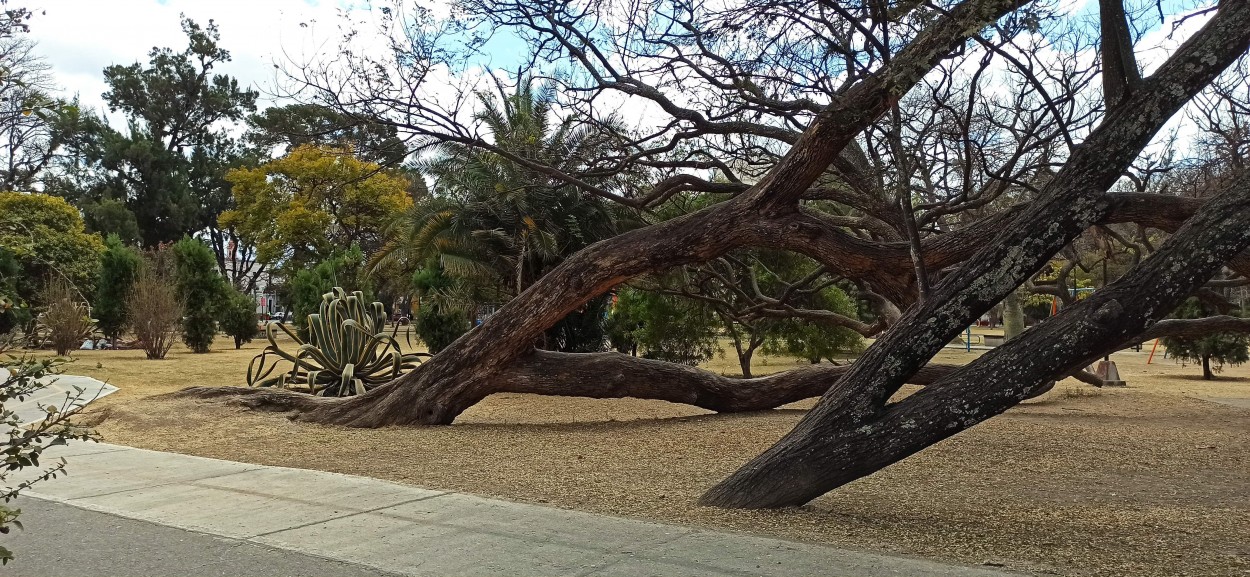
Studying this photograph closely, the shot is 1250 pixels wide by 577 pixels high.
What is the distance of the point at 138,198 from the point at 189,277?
27783 millimetres

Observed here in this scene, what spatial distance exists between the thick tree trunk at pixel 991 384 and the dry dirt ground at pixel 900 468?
0.29 m

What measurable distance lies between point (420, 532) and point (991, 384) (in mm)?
3460

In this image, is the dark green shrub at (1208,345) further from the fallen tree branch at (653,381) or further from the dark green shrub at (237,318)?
the dark green shrub at (237,318)

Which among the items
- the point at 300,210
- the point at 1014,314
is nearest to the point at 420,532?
the point at 1014,314

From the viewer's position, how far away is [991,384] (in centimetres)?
575

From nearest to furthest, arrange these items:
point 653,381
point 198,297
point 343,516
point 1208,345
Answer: point 343,516
point 653,381
point 1208,345
point 198,297

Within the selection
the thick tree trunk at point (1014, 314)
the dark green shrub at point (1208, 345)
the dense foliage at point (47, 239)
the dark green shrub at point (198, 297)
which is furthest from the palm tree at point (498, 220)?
the dense foliage at point (47, 239)

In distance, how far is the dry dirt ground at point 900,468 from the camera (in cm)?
552

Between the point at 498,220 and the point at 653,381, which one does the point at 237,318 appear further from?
the point at 653,381

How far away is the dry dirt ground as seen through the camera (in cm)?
552

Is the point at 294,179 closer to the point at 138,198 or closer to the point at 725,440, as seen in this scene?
the point at 138,198

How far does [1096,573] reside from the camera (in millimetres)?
4727

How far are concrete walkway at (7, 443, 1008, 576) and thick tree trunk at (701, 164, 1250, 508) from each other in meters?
0.81

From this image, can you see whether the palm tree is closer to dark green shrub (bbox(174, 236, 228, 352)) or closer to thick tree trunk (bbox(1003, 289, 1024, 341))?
thick tree trunk (bbox(1003, 289, 1024, 341))
